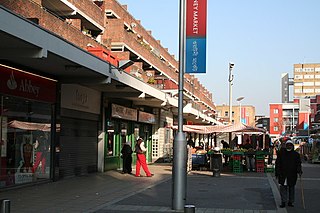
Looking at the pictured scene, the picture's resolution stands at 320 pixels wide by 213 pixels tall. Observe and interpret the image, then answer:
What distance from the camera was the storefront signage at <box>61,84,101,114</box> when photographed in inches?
697

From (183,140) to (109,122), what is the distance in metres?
12.1

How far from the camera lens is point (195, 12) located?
37.4 ft

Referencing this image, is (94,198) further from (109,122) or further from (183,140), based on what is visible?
(109,122)

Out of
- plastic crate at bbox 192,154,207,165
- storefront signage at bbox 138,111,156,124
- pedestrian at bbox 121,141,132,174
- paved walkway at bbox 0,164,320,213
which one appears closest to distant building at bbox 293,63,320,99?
storefront signage at bbox 138,111,156,124

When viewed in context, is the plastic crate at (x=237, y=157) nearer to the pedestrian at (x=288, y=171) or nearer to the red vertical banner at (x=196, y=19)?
the pedestrian at (x=288, y=171)

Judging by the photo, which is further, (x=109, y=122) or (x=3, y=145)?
(x=109, y=122)

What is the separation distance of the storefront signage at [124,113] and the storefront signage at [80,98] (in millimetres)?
1663

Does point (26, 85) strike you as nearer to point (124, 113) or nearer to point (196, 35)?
point (196, 35)

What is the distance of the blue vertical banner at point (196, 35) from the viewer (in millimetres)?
11383

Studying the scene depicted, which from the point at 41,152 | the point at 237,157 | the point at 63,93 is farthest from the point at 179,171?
the point at 237,157

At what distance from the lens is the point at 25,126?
15211 millimetres

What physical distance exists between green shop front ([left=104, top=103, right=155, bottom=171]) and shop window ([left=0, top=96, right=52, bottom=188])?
5930mm

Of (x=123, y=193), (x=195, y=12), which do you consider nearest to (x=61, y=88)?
(x=123, y=193)

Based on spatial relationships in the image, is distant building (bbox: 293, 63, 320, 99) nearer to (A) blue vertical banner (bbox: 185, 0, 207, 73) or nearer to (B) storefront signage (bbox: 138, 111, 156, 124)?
(B) storefront signage (bbox: 138, 111, 156, 124)
